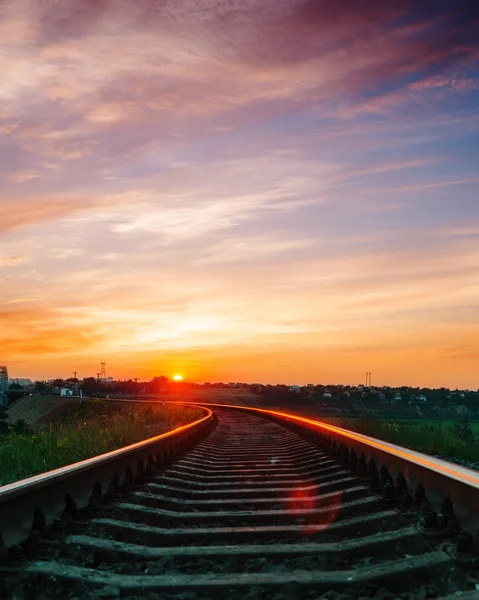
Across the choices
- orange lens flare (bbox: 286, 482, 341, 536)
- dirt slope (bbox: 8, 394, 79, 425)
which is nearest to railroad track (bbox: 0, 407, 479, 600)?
orange lens flare (bbox: 286, 482, 341, 536)

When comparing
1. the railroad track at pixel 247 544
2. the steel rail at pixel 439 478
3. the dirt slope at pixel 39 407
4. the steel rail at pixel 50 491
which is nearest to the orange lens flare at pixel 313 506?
the railroad track at pixel 247 544

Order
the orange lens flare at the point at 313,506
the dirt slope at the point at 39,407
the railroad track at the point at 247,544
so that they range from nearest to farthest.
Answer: the railroad track at the point at 247,544
the orange lens flare at the point at 313,506
the dirt slope at the point at 39,407

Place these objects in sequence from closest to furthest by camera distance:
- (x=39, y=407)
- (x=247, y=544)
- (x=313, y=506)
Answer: (x=247, y=544) → (x=313, y=506) → (x=39, y=407)

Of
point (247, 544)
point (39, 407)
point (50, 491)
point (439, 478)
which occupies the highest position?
point (439, 478)

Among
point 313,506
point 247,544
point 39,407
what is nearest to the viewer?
point 247,544

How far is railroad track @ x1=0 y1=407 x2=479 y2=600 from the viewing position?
3.37 metres

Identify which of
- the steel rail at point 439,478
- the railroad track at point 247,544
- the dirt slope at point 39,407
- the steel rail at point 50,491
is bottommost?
the dirt slope at point 39,407

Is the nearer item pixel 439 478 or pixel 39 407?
pixel 439 478

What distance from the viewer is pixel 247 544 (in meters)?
4.41

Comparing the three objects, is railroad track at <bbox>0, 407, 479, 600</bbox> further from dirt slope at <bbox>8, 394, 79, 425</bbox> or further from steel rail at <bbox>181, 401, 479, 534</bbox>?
dirt slope at <bbox>8, 394, 79, 425</bbox>

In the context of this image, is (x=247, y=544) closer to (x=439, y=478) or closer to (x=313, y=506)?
(x=439, y=478)

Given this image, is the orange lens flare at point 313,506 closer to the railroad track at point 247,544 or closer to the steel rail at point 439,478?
the railroad track at point 247,544

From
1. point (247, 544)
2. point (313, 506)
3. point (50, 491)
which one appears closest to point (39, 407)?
point (313, 506)

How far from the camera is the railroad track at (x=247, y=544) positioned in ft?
11.1
